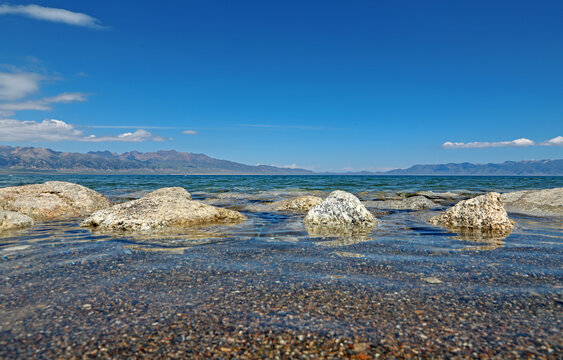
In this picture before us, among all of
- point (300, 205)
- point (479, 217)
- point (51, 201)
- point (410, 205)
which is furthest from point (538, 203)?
point (51, 201)

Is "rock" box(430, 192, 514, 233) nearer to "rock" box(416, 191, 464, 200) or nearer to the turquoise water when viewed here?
"rock" box(416, 191, 464, 200)

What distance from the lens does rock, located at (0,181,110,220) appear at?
13.2 metres

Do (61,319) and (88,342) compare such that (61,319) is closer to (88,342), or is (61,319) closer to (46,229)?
(88,342)

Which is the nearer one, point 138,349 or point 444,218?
point 138,349

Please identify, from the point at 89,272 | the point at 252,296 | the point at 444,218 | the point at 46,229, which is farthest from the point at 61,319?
the point at 444,218

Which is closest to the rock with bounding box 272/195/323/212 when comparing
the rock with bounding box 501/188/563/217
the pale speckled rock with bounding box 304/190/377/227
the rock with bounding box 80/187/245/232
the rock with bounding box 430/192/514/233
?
the pale speckled rock with bounding box 304/190/377/227

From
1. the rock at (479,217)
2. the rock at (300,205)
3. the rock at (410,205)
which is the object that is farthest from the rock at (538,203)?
the rock at (300,205)

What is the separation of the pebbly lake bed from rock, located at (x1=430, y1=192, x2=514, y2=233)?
2.55m

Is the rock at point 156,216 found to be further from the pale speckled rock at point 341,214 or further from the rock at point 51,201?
the rock at point 51,201

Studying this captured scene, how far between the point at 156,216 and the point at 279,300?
713 centimetres

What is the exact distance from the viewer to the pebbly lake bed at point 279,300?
307 cm

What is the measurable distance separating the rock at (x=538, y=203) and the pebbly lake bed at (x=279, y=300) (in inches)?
338

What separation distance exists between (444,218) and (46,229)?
1329cm

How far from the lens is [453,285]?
4.73 meters
